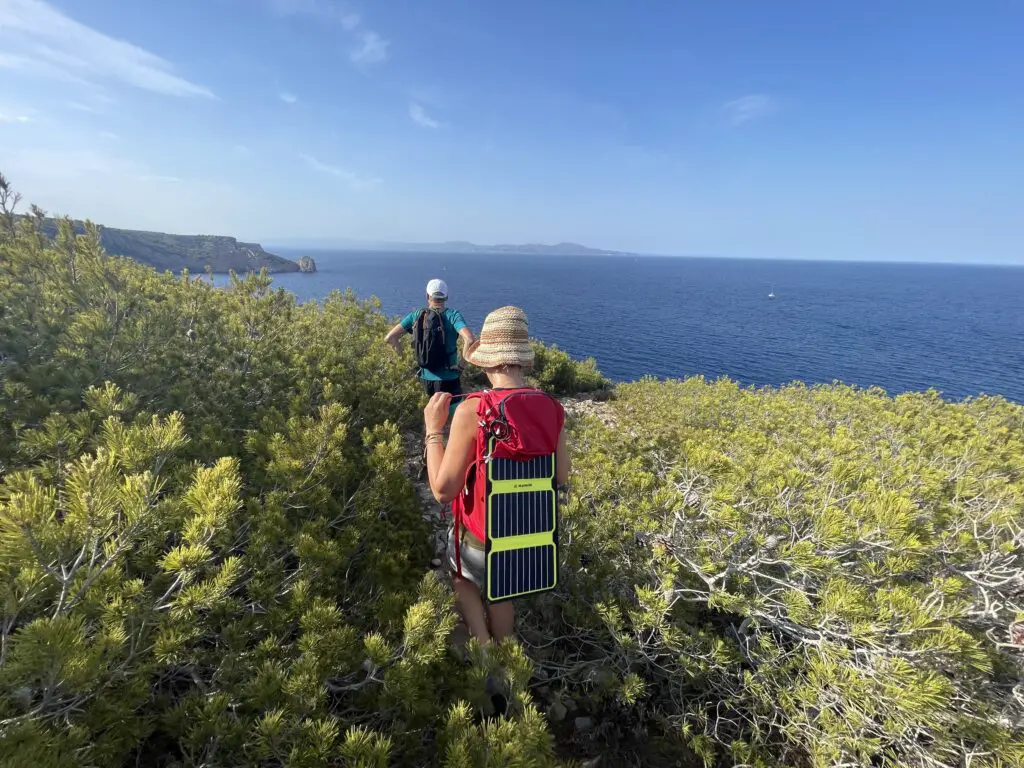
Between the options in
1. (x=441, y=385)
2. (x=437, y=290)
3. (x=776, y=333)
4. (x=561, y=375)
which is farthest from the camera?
(x=776, y=333)

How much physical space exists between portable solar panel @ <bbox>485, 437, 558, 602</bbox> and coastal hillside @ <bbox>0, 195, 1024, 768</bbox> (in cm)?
41

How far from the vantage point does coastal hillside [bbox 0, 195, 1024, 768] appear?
6.11 feet

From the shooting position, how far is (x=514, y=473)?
2.74 m

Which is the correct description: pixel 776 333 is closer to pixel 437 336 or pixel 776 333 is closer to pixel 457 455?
pixel 437 336

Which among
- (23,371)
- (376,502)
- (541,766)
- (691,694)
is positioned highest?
(23,371)

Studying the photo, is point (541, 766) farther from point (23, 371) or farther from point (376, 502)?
point (23, 371)

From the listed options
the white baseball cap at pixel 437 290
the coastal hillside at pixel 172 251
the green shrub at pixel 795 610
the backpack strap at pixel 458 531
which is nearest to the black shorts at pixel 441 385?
the white baseball cap at pixel 437 290

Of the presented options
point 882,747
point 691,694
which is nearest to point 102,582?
point 691,694

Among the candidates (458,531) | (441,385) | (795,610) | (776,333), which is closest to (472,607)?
(458,531)

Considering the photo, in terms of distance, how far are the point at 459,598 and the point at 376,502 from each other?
1.07 metres

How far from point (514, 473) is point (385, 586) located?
138 centimetres

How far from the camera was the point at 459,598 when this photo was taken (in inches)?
126

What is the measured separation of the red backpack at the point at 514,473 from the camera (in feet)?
8.77

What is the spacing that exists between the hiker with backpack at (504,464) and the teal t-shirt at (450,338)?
283cm
